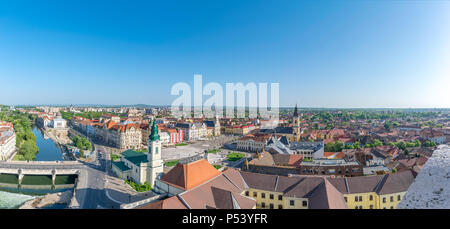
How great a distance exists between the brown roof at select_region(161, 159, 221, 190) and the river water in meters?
7.74

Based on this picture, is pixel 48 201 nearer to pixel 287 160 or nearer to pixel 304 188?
pixel 304 188

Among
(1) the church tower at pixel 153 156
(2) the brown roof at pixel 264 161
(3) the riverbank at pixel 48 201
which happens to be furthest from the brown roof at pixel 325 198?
(3) the riverbank at pixel 48 201

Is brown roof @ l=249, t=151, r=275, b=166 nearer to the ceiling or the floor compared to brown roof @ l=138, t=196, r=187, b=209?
nearer to the floor

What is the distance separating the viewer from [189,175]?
22.6ft

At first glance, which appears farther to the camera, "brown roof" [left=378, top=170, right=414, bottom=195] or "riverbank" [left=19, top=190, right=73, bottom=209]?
"riverbank" [left=19, top=190, right=73, bottom=209]

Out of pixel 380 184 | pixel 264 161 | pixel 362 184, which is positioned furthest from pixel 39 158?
pixel 380 184

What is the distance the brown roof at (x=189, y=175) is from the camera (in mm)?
6757

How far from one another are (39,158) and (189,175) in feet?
56.4

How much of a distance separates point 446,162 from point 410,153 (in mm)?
15530

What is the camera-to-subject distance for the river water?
9837 mm

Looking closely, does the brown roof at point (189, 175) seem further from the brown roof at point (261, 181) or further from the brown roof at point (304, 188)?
the brown roof at point (304, 188)

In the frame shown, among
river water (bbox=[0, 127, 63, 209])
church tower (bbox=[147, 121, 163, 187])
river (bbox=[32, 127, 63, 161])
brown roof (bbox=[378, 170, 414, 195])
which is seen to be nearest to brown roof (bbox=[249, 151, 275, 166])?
church tower (bbox=[147, 121, 163, 187])

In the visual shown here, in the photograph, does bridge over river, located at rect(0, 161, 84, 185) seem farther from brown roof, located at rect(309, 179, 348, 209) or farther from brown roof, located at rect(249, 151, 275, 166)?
brown roof, located at rect(309, 179, 348, 209)
